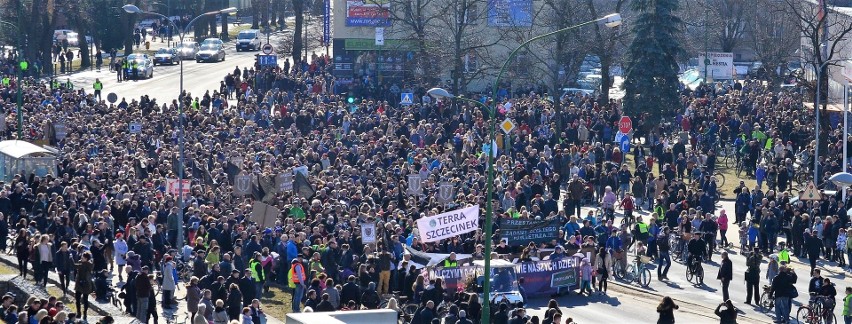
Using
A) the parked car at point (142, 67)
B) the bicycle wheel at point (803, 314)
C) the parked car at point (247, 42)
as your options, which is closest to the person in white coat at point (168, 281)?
the bicycle wheel at point (803, 314)

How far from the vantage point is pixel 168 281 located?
3003 centimetres

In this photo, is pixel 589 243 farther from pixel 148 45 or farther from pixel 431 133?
pixel 148 45

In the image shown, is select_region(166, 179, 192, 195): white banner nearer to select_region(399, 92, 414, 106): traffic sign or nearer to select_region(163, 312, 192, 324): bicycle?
select_region(163, 312, 192, 324): bicycle

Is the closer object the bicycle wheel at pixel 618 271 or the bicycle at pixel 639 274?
the bicycle at pixel 639 274

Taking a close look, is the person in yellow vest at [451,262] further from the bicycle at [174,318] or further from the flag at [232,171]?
the flag at [232,171]

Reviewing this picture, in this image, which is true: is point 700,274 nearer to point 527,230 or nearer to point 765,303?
point 765,303

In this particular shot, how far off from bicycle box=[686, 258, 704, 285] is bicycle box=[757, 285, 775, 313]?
6.66 ft

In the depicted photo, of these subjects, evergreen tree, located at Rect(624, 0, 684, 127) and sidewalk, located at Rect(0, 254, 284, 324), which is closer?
sidewalk, located at Rect(0, 254, 284, 324)

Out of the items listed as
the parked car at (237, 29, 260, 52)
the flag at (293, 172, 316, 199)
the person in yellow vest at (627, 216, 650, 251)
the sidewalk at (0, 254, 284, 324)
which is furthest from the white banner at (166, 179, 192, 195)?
the parked car at (237, 29, 260, 52)

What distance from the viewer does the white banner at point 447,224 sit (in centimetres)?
3203

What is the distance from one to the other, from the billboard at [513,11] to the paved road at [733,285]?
2953 cm

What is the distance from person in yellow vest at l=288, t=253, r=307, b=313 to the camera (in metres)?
30.4

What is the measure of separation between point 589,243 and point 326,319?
43.8 ft

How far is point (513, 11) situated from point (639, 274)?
34.1 m
